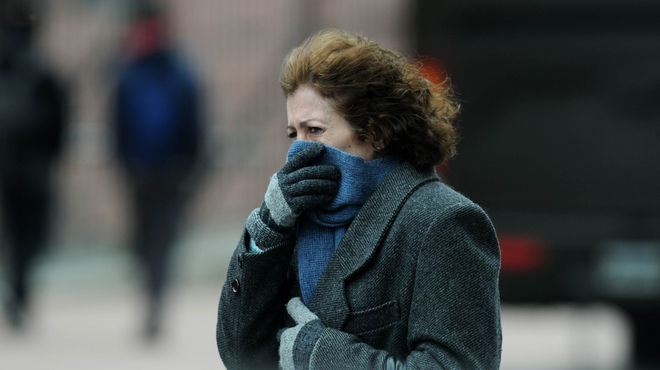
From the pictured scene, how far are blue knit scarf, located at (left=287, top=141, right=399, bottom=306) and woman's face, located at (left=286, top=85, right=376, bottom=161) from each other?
28 millimetres

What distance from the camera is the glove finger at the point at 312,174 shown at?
8.66 feet

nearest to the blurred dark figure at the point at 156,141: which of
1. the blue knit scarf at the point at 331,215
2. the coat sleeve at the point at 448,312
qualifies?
the blue knit scarf at the point at 331,215

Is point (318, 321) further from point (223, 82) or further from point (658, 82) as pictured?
point (223, 82)

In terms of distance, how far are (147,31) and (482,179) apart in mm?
2510

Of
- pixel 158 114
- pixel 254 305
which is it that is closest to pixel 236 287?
pixel 254 305

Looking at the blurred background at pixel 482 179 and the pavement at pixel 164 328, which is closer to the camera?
the blurred background at pixel 482 179

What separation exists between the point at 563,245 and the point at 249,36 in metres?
7.15

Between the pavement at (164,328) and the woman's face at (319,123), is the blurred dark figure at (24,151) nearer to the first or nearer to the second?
the pavement at (164,328)

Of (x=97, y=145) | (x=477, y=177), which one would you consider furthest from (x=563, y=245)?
(x=97, y=145)

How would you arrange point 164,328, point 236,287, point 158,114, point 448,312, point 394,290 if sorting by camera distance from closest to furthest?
point 448,312 < point 394,290 < point 236,287 < point 158,114 < point 164,328

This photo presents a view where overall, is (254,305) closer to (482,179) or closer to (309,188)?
(309,188)

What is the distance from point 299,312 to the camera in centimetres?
272

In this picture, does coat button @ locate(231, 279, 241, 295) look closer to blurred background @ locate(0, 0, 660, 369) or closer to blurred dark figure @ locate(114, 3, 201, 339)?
blurred background @ locate(0, 0, 660, 369)

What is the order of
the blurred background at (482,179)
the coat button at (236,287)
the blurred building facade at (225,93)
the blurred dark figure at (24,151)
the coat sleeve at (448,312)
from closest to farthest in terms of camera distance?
1. the coat sleeve at (448,312)
2. the coat button at (236,287)
3. the blurred background at (482,179)
4. the blurred dark figure at (24,151)
5. the blurred building facade at (225,93)
